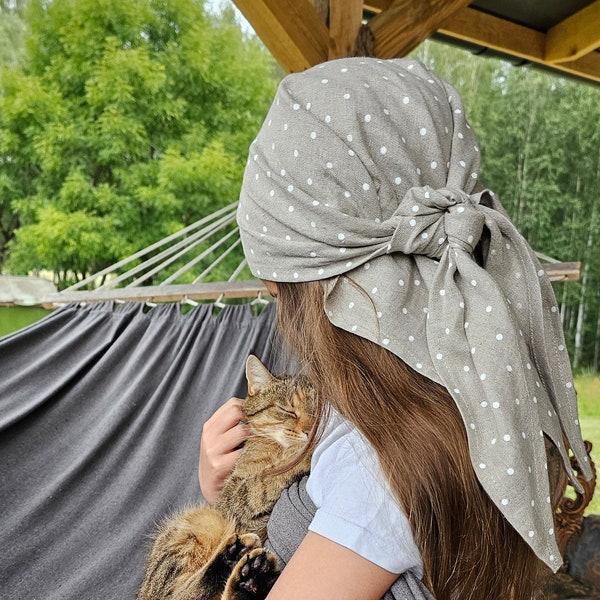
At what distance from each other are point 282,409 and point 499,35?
197 cm

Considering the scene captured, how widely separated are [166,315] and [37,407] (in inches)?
15.3

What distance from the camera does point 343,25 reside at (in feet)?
6.25

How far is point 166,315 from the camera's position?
5.65ft

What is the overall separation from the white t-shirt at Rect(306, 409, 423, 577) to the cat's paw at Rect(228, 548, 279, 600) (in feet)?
0.61

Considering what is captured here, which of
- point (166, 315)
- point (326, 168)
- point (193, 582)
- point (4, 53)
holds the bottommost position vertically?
point (193, 582)

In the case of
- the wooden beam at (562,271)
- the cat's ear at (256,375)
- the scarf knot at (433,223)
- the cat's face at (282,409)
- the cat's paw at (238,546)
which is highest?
the scarf knot at (433,223)

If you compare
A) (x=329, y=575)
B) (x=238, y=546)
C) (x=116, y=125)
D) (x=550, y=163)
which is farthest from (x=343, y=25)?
(x=550, y=163)

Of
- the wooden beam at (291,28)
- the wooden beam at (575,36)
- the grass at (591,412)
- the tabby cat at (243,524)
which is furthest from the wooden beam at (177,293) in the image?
the grass at (591,412)

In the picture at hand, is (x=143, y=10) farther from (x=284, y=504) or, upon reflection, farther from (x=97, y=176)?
(x=284, y=504)

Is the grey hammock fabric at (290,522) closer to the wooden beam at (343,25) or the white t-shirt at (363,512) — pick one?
the white t-shirt at (363,512)

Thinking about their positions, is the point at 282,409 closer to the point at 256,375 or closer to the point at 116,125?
the point at 256,375

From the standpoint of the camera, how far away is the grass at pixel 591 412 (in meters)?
4.59

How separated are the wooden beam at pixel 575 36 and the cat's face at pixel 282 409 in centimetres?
191

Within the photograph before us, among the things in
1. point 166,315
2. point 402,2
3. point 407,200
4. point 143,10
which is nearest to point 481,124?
point 143,10
